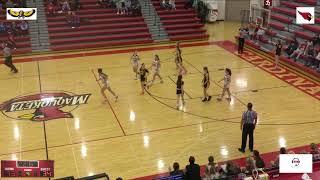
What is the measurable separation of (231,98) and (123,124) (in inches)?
199

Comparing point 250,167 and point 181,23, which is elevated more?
point 181,23

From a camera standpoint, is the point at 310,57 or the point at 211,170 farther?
the point at 310,57

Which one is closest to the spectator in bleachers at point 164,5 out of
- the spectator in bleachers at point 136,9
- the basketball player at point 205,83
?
the spectator in bleachers at point 136,9

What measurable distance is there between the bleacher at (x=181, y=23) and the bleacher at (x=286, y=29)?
4.59 m

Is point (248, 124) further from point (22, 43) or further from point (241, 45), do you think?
point (22, 43)

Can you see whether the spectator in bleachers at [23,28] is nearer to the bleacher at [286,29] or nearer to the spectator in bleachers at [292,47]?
the bleacher at [286,29]

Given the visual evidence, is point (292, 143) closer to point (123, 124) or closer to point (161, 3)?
point (123, 124)

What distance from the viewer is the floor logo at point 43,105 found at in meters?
15.2

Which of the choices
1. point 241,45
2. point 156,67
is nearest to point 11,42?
point 156,67

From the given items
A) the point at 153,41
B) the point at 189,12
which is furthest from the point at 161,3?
the point at 153,41

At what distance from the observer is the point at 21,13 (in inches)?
1016

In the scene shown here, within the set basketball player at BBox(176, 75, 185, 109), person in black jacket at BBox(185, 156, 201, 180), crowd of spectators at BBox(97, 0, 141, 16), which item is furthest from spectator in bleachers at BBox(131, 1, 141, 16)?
person in black jacket at BBox(185, 156, 201, 180)

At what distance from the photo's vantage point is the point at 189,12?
1178 inches

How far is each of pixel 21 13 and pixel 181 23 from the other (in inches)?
439
